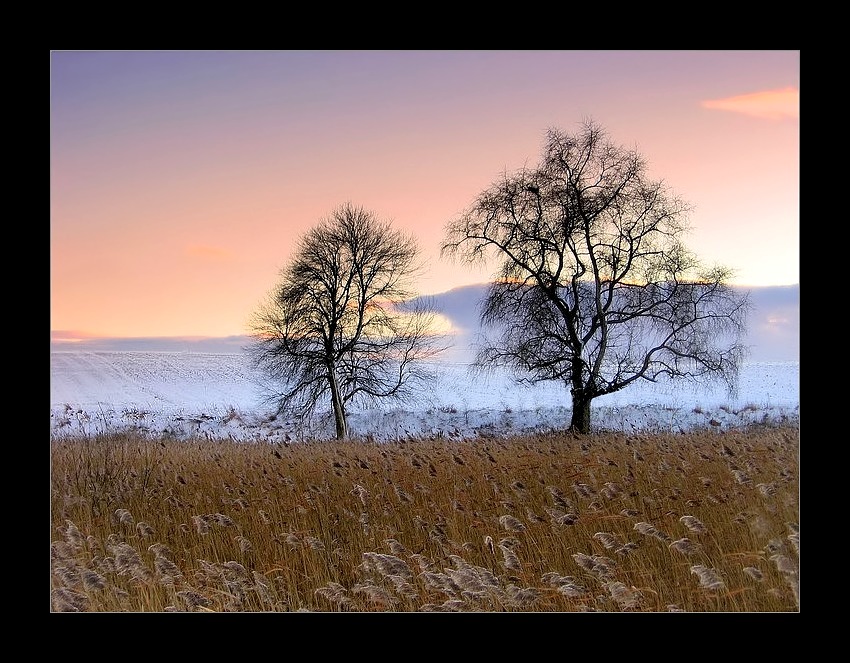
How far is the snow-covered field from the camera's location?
43.1ft

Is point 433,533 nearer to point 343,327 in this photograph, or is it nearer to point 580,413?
point 580,413

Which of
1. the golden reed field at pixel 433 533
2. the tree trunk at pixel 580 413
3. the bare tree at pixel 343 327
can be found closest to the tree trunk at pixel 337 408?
the bare tree at pixel 343 327

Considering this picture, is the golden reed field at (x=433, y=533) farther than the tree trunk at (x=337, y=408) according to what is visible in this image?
No

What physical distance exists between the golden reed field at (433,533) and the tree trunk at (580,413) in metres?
3.65

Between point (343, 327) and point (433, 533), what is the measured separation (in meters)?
11.6

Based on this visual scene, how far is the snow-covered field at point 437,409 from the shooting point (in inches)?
517

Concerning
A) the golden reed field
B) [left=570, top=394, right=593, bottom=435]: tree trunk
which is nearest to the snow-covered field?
[left=570, top=394, right=593, bottom=435]: tree trunk

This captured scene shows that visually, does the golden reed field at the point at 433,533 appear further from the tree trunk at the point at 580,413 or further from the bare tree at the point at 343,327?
the bare tree at the point at 343,327

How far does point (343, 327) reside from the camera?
17359 millimetres

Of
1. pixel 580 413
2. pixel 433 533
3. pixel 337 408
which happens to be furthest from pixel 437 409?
pixel 433 533
